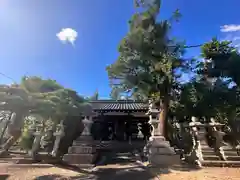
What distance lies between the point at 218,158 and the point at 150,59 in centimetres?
693

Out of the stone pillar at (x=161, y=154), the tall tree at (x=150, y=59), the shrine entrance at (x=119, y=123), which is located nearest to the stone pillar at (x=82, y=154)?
the stone pillar at (x=161, y=154)

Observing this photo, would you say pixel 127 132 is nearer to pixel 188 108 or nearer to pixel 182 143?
pixel 182 143

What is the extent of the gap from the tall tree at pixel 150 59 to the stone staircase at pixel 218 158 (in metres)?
2.62

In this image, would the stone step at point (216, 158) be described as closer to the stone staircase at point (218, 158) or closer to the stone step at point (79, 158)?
the stone staircase at point (218, 158)

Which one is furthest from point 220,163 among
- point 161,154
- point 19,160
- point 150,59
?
point 19,160

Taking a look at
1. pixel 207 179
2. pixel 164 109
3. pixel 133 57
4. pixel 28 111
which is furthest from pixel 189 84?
pixel 28 111

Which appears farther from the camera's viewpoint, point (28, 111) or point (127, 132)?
point (127, 132)

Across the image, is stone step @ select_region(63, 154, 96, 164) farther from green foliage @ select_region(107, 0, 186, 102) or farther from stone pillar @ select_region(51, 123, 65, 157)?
green foliage @ select_region(107, 0, 186, 102)

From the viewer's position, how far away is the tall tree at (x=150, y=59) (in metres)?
9.63

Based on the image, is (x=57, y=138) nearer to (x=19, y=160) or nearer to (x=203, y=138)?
(x=19, y=160)

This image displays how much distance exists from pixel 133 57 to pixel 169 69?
8.69 feet

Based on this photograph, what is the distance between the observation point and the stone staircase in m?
7.36

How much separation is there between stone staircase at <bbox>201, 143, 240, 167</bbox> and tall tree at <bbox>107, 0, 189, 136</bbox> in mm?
2622

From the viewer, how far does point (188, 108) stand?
1023cm
